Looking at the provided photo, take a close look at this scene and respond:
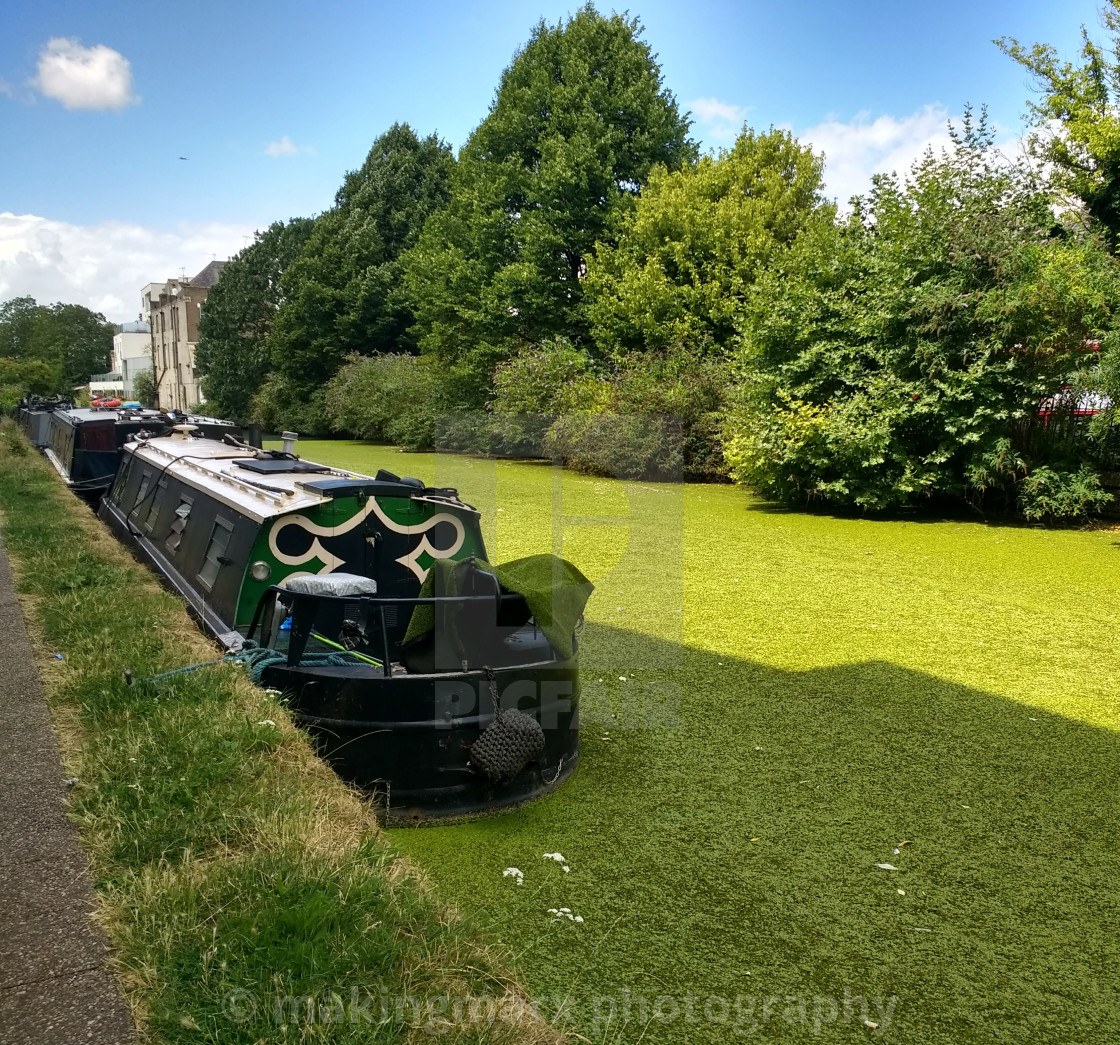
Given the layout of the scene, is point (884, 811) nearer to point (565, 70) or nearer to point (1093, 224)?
point (1093, 224)

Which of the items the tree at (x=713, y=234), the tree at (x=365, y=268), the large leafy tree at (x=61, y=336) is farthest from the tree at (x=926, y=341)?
the large leafy tree at (x=61, y=336)

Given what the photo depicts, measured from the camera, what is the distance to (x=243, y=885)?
2.69 m

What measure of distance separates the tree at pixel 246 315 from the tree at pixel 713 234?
→ 1167 inches

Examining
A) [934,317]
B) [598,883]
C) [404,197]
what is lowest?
[598,883]

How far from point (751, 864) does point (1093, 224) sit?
15508mm

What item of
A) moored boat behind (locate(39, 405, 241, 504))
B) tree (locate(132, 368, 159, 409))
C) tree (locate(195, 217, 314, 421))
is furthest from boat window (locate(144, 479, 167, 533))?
tree (locate(132, 368, 159, 409))

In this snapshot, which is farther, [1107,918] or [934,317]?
[934,317]

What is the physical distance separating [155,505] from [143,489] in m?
1.00

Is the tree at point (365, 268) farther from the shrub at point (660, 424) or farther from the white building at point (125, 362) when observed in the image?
the white building at point (125, 362)

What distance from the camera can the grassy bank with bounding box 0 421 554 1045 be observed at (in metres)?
2.25

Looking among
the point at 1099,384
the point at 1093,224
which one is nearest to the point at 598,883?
the point at 1099,384

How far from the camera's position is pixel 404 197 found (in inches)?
1593

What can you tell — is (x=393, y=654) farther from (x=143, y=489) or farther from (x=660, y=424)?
(x=660, y=424)

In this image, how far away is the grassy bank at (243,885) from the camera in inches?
88.7
